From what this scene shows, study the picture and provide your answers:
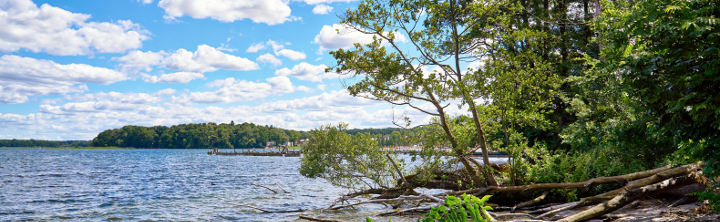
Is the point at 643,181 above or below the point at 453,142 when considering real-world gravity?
below

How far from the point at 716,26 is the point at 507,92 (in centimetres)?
751

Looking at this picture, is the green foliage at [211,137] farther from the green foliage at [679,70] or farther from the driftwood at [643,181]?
the green foliage at [679,70]

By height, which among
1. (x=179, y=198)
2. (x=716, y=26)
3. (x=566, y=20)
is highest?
(x=566, y=20)

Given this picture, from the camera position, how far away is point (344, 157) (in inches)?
643

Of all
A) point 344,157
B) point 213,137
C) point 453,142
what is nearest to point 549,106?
point 453,142

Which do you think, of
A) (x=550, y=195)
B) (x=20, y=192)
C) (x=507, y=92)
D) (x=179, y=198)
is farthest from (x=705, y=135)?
(x=20, y=192)

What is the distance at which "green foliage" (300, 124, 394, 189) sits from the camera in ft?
52.4

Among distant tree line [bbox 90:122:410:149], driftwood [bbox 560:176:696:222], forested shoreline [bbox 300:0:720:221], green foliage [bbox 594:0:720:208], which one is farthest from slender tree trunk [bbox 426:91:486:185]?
distant tree line [bbox 90:122:410:149]

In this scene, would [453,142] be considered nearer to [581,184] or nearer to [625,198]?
[581,184]

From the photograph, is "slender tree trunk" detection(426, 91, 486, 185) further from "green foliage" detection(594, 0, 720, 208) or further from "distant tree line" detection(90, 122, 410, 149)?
"distant tree line" detection(90, 122, 410, 149)

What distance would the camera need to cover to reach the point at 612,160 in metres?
13.0

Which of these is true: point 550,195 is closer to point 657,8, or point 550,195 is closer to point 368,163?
point 368,163

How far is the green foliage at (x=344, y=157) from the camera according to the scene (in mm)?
15977

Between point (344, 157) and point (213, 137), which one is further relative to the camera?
point (213, 137)
